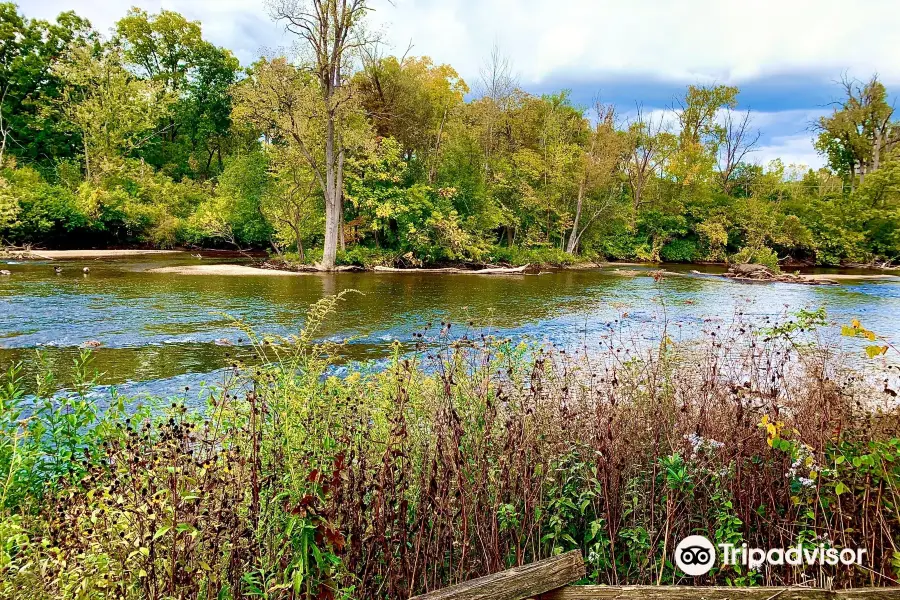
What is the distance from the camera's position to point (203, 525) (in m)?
2.86

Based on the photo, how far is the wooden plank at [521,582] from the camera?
1.87 m

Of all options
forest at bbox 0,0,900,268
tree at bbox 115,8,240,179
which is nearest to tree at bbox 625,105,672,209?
forest at bbox 0,0,900,268

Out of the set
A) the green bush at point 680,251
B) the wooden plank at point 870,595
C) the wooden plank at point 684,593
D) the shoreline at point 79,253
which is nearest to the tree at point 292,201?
the shoreline at point 79,253

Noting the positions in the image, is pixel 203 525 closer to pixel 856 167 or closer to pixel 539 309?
pixel 539 309

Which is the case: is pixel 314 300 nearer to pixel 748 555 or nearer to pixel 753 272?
pixel 748 555

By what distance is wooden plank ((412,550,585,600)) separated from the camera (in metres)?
1.87

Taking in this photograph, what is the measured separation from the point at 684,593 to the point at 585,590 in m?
0.36

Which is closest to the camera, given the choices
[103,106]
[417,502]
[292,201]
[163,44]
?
[417,502]

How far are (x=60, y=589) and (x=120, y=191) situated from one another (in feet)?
147

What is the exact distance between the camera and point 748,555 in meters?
3.12

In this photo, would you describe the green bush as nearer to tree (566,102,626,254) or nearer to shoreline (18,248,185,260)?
tree (566,102,626,254)

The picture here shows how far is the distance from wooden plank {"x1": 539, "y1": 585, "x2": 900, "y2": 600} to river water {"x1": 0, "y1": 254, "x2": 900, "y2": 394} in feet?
14.1

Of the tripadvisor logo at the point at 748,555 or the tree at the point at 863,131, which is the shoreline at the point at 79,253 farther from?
the tree at the point at 863,131

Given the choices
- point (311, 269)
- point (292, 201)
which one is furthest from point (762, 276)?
point (292, 201)
